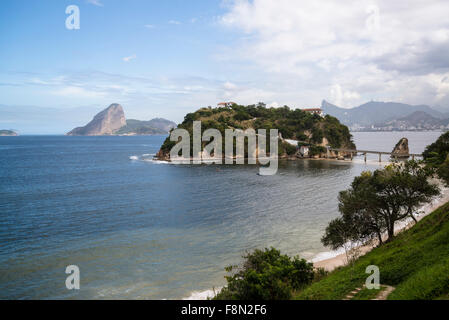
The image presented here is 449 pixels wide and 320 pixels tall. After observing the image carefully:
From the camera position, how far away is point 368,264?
1608cm

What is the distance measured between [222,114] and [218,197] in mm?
88022

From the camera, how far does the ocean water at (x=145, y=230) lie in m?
20.4

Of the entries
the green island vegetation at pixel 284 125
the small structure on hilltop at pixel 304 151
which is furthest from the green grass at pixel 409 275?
the small structure on hilltop at pixel 304 151

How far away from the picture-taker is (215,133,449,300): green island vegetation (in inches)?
450

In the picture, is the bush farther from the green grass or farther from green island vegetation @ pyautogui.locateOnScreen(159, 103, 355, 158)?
green island vegetation @ pyautogui.locateOnScreen(159, 103, 355, 158)

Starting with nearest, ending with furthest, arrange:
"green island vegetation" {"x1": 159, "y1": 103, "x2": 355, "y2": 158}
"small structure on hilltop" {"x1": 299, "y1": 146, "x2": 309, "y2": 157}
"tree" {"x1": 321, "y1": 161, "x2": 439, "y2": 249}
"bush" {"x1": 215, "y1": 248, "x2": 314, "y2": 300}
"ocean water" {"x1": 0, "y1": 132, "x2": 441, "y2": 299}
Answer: "bush" {"x1": 215, "y1": 248, "x2": 314, "y2": 300}
"ocean water" {"x1": 0, "y1": 132, "x2": 441, "y2": 299}
"tree" {"x1": 321, "y1": 161, "x2": 439, "y2": 249}
"small structure on hilltop" {"x1": 299, "y1": 146, "x2": 309, "y2": 157}
"green island vegetation" {"x1": 159, "y1": 103, "x2": 355, "y2": 158}

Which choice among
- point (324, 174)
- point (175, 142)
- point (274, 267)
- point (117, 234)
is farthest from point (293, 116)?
point (274, 267)

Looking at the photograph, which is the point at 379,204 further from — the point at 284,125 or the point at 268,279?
the point at 284,125

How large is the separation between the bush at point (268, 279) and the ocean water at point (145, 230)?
5153mm

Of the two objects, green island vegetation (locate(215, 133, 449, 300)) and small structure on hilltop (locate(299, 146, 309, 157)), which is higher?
small structure on hilltop (locate(299, 146, 309, 157))

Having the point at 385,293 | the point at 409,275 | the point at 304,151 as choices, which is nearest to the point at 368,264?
the point at 409,275

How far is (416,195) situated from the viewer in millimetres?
22141

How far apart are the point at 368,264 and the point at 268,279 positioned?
19.7ft

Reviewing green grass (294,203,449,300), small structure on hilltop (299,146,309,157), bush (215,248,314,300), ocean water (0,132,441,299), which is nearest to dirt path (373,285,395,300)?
green grass (294,203,449,300)
